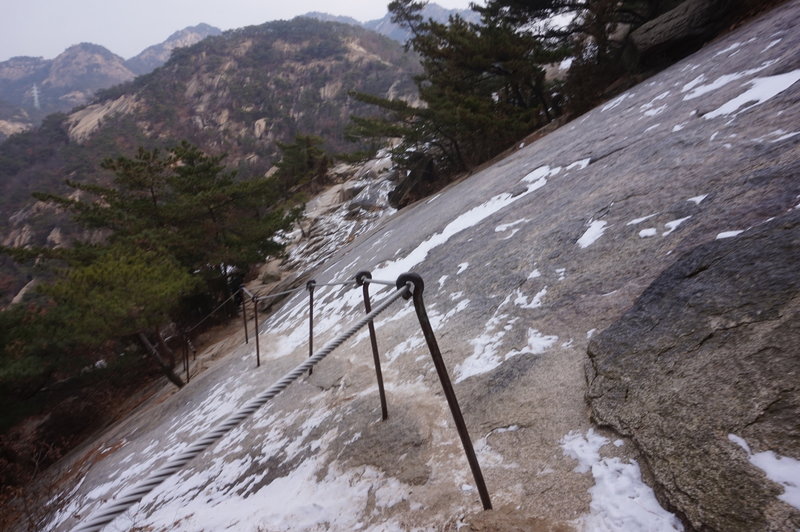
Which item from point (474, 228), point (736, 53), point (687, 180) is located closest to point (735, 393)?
point (687, 180)

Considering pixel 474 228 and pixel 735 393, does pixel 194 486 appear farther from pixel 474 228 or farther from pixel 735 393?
pixel 474 228

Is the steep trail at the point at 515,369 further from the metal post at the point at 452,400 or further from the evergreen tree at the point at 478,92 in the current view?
the evergreen tree at the point at 478,92

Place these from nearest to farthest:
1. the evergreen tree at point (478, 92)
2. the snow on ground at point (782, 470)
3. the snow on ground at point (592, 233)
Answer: the snow on ground at point (782, 470) < the snow on ground at point (592, 233) < the evergreen tree at point (478, 92)

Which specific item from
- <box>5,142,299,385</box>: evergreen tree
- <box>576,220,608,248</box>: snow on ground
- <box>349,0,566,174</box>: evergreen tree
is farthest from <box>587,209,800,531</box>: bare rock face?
<box>349,0,566,174</box>: evergreen tree

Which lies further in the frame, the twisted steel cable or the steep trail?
the steep trail

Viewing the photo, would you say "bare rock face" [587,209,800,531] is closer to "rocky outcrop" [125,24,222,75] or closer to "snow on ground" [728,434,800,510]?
"snow on ground" [728,434,800,510]

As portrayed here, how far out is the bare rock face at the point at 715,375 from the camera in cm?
120

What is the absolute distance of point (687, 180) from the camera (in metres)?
3.10

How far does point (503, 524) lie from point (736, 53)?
25.9 feet

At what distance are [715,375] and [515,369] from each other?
1.03 m

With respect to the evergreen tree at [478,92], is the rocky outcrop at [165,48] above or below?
above

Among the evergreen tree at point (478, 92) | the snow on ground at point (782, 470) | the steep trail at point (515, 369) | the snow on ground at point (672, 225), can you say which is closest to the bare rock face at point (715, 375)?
the snow on ground at point (782, 470)

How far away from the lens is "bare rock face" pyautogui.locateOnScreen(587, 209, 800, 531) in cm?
120

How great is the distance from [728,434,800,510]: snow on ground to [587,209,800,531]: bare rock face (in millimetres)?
14
